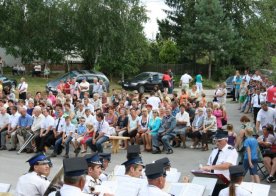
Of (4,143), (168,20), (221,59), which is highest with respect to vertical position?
(168,20)

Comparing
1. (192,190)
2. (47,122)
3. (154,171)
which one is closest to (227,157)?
(192,190)

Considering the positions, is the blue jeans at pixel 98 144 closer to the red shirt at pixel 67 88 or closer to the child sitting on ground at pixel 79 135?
the child sitting on ground at pixel 79 135

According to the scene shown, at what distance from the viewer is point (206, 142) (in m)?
17.6

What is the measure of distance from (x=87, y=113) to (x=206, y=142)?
4.06 m

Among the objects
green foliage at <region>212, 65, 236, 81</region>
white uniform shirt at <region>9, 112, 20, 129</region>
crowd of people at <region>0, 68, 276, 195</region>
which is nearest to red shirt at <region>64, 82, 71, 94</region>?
crowd of people at <region>0, 68, 276, 195</region>

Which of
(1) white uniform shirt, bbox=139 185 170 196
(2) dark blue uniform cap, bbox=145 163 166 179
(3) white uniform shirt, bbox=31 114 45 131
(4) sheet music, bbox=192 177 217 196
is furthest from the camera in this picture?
(3) white uniform shirt, bbox=31 114 45 131


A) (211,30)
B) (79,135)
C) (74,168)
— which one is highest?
(211,30)

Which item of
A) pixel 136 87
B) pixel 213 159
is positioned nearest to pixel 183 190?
pixel 213 159

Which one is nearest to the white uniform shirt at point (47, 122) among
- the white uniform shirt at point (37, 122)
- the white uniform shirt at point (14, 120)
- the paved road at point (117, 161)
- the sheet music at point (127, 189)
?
the white uniform shirt at point (37, 122)

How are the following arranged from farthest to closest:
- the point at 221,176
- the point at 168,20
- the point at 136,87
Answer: the point at 168,20 → the point at 136,87 → the point at 221,176

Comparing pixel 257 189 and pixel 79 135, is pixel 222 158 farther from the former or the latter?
pixel 79 135

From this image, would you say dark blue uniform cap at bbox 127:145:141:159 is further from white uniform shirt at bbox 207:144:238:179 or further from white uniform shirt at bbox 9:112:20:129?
white uniform shirt at bbox 9:112:20:129

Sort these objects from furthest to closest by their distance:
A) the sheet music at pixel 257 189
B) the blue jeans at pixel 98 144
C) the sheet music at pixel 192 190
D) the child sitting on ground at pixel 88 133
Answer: the child sitting on ground at pixel 88 133 < the blue jeans at pixel 98 144 < the sheet music at pixel 257 189 < the sheet music at pixel 192 190

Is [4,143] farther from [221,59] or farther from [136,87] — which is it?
[221,59]
